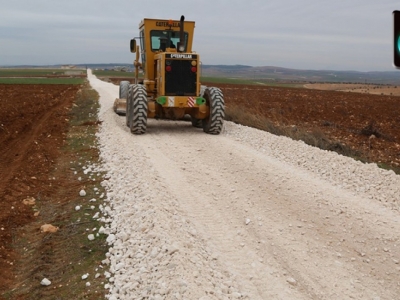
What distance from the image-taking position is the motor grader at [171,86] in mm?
12195

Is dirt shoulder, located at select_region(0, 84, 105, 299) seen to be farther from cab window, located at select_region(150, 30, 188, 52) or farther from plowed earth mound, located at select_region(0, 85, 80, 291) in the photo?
cab window, located at select_region(150, 30, 188, 52)

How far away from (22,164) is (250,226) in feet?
19.6

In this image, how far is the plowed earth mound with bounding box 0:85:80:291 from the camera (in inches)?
243

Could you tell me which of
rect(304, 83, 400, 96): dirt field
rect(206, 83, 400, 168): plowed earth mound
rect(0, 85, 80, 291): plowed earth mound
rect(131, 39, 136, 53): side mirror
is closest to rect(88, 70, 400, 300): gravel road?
rect(0, 85, 80, 291): plowed earth mound

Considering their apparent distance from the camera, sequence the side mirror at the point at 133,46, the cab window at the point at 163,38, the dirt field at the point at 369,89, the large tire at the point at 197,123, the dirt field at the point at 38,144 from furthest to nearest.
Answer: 1. the dirt field at the point at 369,89
2. the side mirror at the point at 133,46
3. the large tire at the point at 197,123
4. the cab window at the point at 163,38
5. the dirt field at the point at 38,144

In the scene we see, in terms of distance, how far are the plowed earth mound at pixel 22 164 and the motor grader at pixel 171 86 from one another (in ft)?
8.18

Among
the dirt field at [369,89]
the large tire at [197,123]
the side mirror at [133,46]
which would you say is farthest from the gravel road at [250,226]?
the dirt field at [369,89]

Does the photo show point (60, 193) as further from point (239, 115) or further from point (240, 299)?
point (239, 115)

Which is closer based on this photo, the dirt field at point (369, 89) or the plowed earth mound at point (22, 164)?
the plowed earth mound at point (22, 164)

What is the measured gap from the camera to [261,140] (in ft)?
36.7

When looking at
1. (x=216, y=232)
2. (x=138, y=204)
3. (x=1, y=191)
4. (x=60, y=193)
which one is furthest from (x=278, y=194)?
(x=1, y=191)

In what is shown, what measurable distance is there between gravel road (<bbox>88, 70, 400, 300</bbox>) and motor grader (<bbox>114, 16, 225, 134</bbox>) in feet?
8.80

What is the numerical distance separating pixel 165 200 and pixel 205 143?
176 inches

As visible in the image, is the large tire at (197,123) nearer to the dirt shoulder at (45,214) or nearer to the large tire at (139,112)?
the large tire at (139,112)
